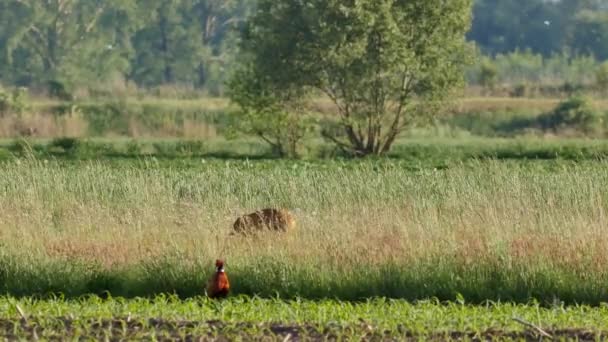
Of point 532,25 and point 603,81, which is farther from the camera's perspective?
point 532,25

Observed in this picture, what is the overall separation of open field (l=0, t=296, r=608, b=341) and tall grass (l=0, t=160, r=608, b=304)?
3.76ft

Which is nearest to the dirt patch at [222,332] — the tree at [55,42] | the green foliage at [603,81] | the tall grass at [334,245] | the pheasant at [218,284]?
the pheasant at [218,284]

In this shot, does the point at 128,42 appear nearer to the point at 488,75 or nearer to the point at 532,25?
the point at 488,75

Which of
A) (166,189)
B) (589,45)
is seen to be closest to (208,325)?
(166,189)

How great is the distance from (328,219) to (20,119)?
38121 mm

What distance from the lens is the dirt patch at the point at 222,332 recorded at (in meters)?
10.2

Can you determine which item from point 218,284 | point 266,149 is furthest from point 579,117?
point 218,284

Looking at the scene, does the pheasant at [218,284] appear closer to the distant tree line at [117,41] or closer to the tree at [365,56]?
the tree at [365,56]

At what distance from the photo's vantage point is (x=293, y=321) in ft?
35.8

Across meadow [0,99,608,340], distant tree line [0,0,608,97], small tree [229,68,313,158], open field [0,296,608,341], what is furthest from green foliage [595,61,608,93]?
open field [0,296,608,341]

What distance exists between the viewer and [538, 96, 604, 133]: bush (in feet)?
166

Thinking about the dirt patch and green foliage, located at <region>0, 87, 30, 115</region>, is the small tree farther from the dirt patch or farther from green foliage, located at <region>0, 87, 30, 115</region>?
the dirt patch

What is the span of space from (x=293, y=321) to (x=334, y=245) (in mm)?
3412

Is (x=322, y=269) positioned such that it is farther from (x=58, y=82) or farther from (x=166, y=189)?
(x=58, y=82)
